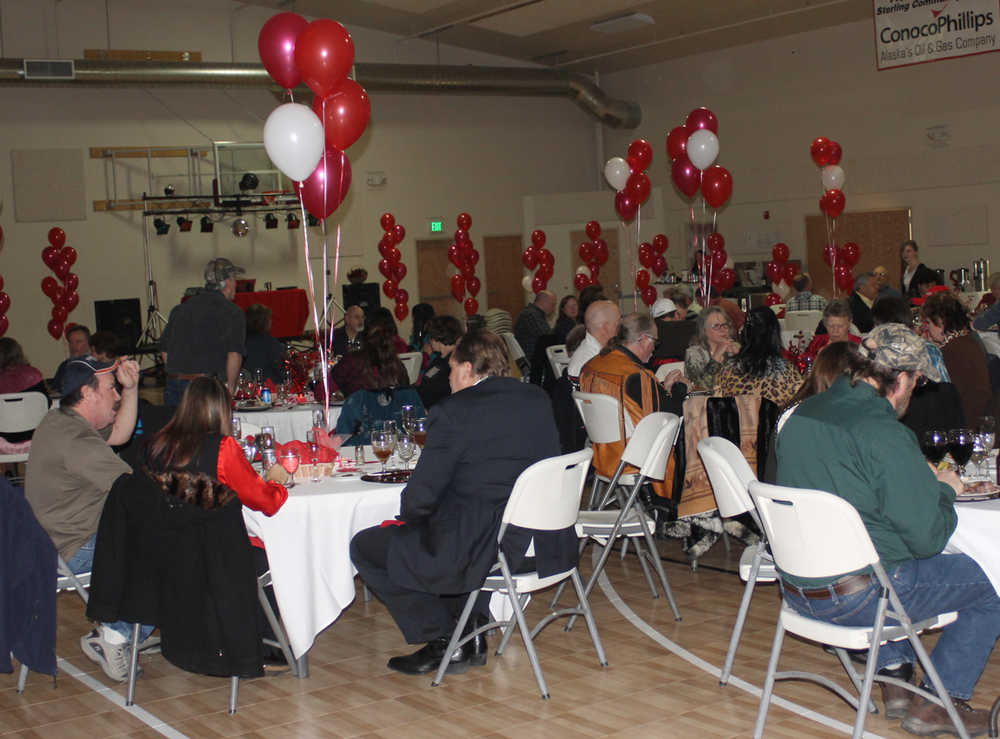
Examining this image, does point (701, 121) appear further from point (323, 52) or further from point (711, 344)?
point (323, 52)

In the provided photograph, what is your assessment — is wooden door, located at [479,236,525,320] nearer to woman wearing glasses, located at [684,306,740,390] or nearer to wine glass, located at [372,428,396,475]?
woman wearing glasses, located at [684,306,740,390]

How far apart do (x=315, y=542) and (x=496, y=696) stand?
0.86 metres

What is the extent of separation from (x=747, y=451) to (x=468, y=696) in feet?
5.95

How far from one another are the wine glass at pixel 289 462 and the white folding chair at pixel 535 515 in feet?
2.79

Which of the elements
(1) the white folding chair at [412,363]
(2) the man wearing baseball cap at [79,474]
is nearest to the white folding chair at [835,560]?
(2) the man wearing baseball cap at [79,474]

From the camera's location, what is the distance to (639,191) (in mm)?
12320

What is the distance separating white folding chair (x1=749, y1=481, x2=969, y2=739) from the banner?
8337mm

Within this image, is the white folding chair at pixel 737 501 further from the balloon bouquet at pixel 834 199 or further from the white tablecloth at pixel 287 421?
the balloon bouquet at pixel 834 199

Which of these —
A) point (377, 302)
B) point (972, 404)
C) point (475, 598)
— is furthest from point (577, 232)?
point (475, 598)

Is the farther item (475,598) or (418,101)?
(418,101)

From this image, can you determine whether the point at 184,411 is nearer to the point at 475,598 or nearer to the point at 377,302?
the point at 475,598

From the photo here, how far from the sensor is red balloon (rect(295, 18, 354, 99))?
5934 millimetres

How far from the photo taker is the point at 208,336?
7.04 meters

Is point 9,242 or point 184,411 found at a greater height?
point 9,242
